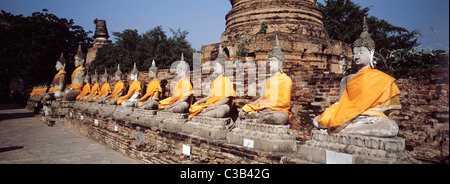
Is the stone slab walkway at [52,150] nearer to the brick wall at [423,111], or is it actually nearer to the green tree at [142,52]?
the brick wall at [423,111]

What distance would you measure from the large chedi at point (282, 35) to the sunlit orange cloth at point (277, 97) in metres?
4.21

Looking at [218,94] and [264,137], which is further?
[218,94]

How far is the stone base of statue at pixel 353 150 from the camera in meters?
2.52

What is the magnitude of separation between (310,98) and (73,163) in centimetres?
470

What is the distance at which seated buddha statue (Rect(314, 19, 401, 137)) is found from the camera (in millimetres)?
2691

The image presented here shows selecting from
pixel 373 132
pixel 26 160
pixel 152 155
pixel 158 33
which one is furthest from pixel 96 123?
pixel 158 33

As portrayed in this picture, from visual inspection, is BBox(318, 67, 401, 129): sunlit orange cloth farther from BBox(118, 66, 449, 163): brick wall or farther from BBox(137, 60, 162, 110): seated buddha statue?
BBox(137, 60, 162, 110): seated buddha statue

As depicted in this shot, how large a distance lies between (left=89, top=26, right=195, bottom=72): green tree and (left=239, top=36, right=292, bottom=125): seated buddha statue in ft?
53.8

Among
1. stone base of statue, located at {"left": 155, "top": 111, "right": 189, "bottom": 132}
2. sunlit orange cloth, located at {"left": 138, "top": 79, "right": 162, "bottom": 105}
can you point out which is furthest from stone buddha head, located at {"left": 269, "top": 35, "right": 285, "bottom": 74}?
sunlit orange cloth, located at {"left": 138, "top": 79, "right": 162, "bottom": 105}

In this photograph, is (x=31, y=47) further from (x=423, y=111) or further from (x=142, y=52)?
(x=423, y=111)

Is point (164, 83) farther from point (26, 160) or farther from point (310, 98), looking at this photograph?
point (310, 98)

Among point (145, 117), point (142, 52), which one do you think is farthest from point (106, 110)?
point (142, 52)

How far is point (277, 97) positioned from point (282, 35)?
4698 mm

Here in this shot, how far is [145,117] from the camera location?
5.88 m
